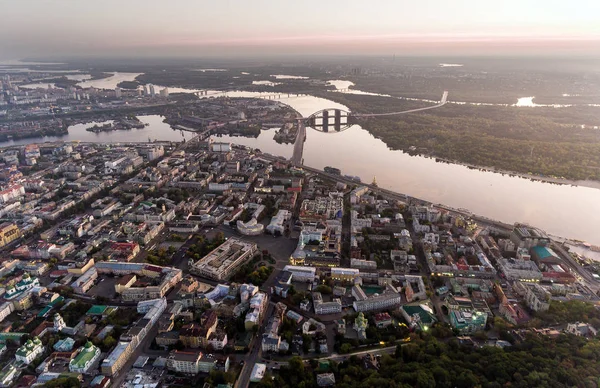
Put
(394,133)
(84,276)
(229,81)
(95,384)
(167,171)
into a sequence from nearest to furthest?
(95,384) → (84,276) → (167,171) → (394,133) → (229,81)

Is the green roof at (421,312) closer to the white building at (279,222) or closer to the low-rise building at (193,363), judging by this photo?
the low-rise building at (193,363)

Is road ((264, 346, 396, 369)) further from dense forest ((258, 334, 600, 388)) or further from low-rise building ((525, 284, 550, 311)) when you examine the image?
low-rise building ((525, 284, 550, 311))

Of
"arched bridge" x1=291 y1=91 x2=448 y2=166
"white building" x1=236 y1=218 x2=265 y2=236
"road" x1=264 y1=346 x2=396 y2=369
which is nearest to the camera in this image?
"road" x1=264 y1=346 x2=396 y2=369

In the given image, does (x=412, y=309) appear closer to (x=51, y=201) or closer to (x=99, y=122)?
(x=51, y=201)

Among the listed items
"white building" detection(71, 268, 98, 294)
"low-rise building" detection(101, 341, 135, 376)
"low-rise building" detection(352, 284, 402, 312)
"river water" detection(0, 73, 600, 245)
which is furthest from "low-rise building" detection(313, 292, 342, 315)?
"river water" detection(0, 73, 600, 245)

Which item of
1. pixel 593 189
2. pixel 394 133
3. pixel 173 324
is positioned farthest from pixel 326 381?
pixel 394 133

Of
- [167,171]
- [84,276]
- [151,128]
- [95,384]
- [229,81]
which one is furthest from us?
[229,81]

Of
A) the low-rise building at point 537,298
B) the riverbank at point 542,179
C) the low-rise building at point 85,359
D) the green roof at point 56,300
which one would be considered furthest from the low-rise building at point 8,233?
the riverbank at point 542,179
